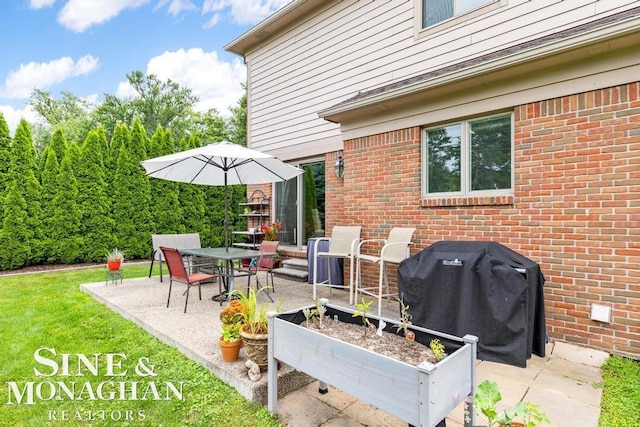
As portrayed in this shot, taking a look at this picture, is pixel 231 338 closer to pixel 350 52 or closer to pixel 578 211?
pixel 578 211

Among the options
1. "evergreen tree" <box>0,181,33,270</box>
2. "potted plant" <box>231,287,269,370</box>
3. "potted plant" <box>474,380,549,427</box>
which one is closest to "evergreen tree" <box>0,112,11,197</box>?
"evergreen tree" <box>0,181,33,270</box>

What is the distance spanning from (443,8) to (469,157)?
109 inches

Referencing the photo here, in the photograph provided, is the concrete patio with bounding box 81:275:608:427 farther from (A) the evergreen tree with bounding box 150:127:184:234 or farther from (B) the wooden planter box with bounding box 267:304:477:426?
(A) the evergreen tree with bounding box 150:127:184:234

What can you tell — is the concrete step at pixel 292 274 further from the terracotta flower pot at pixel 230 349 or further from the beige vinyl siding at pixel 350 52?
the terracotta flower pot at pixel 230 349

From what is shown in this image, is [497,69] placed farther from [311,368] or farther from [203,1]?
[203,1]

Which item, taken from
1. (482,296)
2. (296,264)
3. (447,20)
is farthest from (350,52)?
(482,296)

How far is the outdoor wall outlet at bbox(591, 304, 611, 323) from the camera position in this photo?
315 cm

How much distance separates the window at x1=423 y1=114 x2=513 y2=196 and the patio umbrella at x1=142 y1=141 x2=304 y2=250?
6.96 ft

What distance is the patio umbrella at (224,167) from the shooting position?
484cm

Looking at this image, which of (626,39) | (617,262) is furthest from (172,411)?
(626,39)

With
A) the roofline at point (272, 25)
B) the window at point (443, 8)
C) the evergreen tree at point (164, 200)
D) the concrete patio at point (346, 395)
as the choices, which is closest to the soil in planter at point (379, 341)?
the concrete patio at point (346, 395)

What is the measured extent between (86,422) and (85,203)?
25.8 ft

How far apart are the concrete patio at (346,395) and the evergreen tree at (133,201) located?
561 cm

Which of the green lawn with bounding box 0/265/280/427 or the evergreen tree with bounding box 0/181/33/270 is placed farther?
the evergreen tree with bounding box 0/181/33/270
